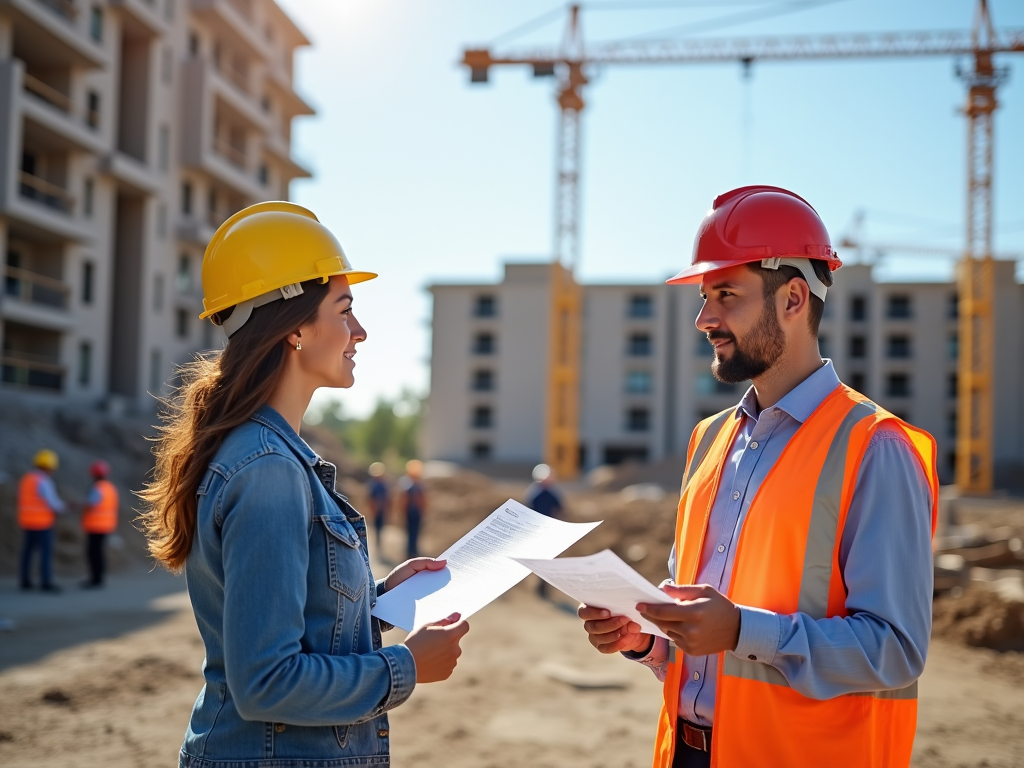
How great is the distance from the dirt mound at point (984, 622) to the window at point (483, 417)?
47.7 m

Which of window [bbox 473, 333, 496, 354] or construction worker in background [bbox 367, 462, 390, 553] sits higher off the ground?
window [bbox 473, 333, 496, 354]

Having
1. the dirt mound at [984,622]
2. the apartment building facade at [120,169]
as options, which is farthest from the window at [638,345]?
the dirt mound at [984,622]

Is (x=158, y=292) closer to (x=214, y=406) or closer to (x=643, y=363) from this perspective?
(x=643, y=363)

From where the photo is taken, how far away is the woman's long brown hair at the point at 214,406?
81.7 inches

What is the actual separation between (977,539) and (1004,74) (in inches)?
1502

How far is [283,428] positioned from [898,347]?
6049 centimetres

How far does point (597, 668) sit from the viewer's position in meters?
9.11

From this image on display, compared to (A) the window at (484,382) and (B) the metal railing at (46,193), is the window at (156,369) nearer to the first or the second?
(B) the metal railing at (46,193)

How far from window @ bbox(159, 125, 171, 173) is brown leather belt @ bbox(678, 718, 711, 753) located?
35.6m

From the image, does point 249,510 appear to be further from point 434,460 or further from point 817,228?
point 434,460

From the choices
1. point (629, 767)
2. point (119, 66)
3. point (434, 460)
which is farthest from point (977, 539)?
point (434, 460)

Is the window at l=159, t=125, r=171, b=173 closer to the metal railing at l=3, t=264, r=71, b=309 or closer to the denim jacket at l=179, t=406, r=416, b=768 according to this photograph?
the metal railing at l=3, t=264, r=71, b=309

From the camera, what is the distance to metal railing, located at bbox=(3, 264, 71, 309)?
27802 millimetres

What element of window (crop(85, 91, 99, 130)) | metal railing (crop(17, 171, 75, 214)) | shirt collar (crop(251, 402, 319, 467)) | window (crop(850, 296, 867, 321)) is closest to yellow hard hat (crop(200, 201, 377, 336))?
shirt collar (crop(251, 402, 319, 467))
